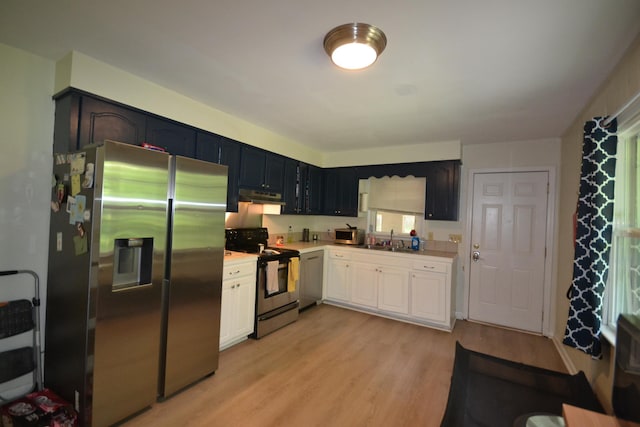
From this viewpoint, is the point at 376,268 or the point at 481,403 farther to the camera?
the point at 376,268

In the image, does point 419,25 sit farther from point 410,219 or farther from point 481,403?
point 410,219

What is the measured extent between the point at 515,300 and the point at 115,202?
447 centimetres

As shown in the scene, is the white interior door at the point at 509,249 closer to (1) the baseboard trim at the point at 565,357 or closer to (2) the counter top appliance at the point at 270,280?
(1) the baseboard trim at the point at 565,357

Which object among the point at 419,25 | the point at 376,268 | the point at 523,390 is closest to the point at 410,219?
the point at 376,268

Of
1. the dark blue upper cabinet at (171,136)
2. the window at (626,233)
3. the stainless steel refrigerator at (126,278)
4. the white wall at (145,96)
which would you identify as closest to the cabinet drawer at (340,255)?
the white wall at (145,96)

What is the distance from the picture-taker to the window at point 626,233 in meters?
1.77

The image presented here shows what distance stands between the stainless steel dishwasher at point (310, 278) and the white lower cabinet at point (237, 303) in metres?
0.94

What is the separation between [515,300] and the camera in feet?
12.4

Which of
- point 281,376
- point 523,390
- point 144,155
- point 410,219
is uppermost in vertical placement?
point 144,155

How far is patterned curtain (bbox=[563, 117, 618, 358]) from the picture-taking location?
5.96ft

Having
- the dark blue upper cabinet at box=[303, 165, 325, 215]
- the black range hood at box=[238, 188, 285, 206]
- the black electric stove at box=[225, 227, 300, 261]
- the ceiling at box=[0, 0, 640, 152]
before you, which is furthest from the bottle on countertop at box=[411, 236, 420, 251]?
the black range hood at box=[238, 188, 285, 206]

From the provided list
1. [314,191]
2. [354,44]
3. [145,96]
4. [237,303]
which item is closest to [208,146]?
[145,96]

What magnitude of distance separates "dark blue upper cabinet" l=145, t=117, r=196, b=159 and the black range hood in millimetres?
743

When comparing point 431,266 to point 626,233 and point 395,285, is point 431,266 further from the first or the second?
point 626,233
